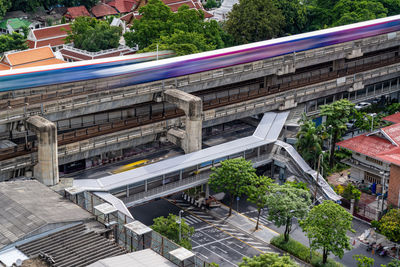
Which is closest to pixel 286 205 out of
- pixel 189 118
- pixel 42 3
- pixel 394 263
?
pixel 394 263

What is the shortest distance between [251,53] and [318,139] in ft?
60.1

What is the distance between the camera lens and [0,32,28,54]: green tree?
14262cm

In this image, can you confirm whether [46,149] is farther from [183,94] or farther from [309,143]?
[309,143]

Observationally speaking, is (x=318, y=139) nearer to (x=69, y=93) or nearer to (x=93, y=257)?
(x=69, y=93)

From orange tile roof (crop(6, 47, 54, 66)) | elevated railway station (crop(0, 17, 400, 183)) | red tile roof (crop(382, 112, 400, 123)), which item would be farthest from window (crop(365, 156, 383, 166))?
orange tile roof (crop(6, 47, 54, 66))

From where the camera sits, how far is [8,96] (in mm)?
80188

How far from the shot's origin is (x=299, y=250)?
73.9 m

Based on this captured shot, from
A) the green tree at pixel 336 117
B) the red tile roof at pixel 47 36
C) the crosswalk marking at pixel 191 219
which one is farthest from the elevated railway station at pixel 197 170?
the red tile roof at pixel 47 36

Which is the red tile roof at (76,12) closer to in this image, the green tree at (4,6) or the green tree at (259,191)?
the green tree at (4,6)

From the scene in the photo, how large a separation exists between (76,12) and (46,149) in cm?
11251

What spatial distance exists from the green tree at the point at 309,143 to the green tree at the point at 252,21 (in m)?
55.1

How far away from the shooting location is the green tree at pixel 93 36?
141500 millimetres

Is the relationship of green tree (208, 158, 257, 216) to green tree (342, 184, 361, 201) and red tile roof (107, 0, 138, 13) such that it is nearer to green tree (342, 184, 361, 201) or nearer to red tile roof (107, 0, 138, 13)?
green tree (342, 184, 361, 201)

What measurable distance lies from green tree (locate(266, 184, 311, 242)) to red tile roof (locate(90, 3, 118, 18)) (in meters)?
123
